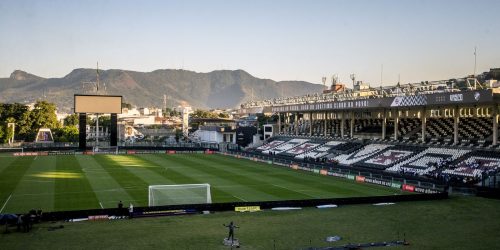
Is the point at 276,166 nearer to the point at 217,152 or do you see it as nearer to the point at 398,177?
the point at 398,177

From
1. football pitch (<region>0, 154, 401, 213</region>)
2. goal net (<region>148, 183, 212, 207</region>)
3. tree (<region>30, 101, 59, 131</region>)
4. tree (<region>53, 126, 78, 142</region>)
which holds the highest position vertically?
tree (<region>30, 101, 59, 131</region>)

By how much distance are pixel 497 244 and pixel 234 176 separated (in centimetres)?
3086

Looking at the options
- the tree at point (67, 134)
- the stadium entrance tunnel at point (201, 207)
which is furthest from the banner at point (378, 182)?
the tree at point (67, 134)

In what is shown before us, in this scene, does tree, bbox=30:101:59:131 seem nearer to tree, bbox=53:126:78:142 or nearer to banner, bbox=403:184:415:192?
tree, bbox=53:126:78:142

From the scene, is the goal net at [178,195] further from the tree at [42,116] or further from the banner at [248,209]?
the tree at [42,116]

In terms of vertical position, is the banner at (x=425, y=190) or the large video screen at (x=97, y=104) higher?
the large video screen at (x=97, y=104)

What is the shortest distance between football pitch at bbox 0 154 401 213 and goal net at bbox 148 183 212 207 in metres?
0.89

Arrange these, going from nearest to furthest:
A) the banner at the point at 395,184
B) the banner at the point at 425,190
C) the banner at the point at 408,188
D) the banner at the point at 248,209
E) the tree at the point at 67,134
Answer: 1. the banner at the point at 248,209
2. the banner at the point at 425,190
3. the banner at the point at 408,188
4. the banner at the point at 395,184
5. the tree at the point at 67,134

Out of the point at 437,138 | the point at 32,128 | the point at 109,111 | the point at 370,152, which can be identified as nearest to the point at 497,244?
the point at 437,138

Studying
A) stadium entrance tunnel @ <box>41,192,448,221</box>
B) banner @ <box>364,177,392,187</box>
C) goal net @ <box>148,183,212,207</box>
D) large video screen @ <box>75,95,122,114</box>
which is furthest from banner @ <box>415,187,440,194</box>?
large video screen @ <box>75,95,122,114</box>

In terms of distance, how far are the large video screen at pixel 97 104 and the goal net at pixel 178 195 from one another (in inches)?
1590

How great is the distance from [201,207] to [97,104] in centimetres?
4911

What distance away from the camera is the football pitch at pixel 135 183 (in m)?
34.6

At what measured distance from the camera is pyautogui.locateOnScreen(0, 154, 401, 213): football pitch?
3462 centimetres
